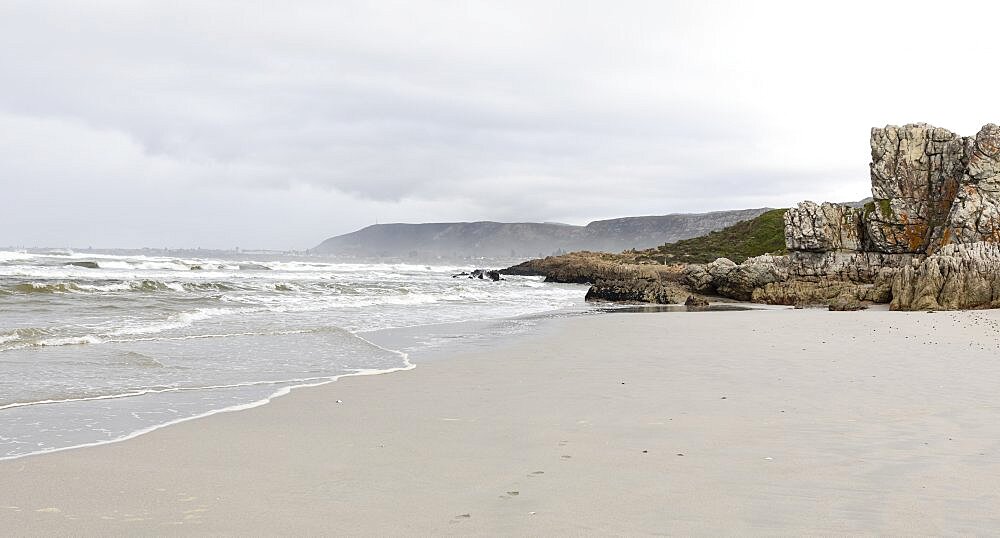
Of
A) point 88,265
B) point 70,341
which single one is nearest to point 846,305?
point 70,341

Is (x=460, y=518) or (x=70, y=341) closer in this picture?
(x=460, y=518)

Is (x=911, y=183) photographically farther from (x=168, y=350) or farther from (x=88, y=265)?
(x=88, y=265)

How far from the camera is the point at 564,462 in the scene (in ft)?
15.7

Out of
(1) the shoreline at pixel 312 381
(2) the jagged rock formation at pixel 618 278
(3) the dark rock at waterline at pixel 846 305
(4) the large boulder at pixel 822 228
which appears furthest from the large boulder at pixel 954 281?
(1) the shoreline at pixel 312 381

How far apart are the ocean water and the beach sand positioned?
0.81m

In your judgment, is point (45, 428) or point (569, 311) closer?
point (45, 428)

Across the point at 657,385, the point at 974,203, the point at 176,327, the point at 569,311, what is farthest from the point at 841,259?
the point at 176,327

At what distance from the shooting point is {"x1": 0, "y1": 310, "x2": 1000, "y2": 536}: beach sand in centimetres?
370

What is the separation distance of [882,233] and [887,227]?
1.07ft

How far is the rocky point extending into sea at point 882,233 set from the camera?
24.2m

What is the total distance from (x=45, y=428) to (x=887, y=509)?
21.8ft

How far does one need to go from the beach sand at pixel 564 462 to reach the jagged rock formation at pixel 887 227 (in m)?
16.9

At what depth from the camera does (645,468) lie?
461cm

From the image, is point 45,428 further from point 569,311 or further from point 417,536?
point 569,311
